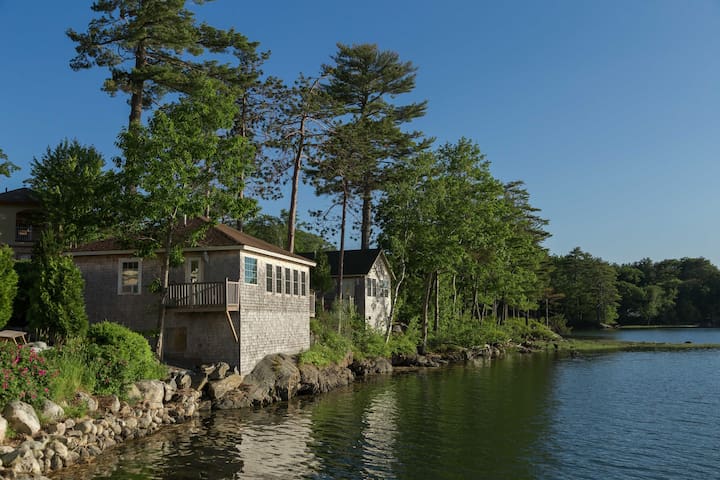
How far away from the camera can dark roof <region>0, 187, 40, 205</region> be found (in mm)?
39781

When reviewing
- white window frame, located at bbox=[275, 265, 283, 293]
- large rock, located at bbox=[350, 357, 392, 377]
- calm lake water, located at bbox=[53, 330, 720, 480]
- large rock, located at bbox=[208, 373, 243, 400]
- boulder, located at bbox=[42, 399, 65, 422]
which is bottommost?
calm lake water, located at bbox=[53, 330, 720, 480]

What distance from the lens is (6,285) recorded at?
74.0 ft

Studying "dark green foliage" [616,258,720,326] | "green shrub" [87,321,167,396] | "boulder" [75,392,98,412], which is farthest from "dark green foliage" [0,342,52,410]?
"dark green foliage" [616,258,720,326]

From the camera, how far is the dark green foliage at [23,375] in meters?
15.5

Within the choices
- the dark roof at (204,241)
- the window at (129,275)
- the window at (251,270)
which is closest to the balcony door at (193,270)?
the dark roof at (204,241)

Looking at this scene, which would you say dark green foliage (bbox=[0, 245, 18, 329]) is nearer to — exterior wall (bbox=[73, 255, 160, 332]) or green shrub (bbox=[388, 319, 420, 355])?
exterior wall (bbox=[73, 255, 160, 332])

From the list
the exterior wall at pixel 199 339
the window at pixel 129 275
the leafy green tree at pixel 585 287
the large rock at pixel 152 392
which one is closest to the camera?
the large rock at pixel 152 392

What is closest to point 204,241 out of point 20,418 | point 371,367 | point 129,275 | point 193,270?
point 193,270

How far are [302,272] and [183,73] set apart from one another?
514 inches

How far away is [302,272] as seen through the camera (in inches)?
1296

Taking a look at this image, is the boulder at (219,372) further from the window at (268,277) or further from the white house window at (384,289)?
the white house window at (384,289)

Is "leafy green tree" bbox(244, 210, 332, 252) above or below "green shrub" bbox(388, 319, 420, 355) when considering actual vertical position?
above

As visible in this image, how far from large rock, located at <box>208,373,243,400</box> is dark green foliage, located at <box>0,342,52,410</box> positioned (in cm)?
692

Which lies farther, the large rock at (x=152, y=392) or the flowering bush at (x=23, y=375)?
the large rock at (x=152, y=392)
